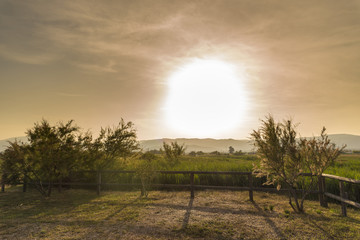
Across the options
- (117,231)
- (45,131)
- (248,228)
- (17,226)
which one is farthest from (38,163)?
(248,228)

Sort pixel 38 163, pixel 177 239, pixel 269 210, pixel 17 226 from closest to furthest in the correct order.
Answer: pixel 177 239
pixel 17 226
pixel 269 210
pixel 38 163

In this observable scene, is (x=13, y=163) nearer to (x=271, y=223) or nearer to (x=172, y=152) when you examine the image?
(x=271, y=223)

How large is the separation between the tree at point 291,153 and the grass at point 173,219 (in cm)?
138

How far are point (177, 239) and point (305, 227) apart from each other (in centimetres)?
423

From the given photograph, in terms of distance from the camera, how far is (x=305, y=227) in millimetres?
6695

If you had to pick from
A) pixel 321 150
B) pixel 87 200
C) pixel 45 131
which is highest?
pixel 45 131

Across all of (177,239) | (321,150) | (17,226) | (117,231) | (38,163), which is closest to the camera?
(177,239)

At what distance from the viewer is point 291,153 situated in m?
7.95

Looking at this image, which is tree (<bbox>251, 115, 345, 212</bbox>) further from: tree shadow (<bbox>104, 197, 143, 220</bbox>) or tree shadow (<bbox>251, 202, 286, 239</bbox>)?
tree shadow (<bbox>104, 197, 143, 220</bbox>)

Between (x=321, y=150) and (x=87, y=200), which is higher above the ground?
(x=321, y=150)

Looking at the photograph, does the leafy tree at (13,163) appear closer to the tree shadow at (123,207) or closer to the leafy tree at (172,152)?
the tree shadow at (123,207)

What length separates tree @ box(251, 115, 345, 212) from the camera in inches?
311

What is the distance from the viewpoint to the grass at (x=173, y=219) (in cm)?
625

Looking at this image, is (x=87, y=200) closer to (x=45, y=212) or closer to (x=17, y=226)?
(x=45, y=212)
